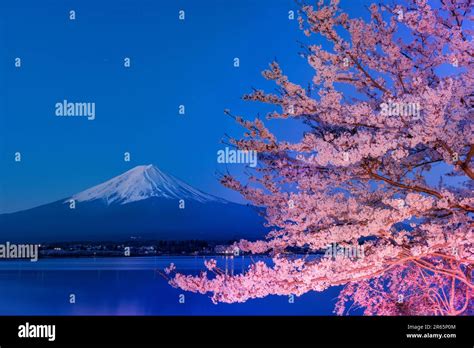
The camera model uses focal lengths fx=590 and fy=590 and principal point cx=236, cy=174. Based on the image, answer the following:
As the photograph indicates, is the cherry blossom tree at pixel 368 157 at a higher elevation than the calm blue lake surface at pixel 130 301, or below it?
higher

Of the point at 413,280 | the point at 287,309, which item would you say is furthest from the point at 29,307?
the point at 413,280

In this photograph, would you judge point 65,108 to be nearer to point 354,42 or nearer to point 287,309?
point 354,42

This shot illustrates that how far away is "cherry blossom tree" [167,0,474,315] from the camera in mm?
4586

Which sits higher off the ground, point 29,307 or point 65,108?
point 65,108

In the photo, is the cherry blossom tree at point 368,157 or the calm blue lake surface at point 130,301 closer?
the cherry blossom tree at point 368,157

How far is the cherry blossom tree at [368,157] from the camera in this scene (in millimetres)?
4586

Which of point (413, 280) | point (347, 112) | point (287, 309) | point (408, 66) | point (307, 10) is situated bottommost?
point (287, 309)

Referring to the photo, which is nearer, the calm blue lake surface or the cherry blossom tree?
the cherry blossom tree

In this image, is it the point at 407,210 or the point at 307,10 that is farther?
the point at 307,10

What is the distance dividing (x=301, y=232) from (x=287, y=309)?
15.2 meters

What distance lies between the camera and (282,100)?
511 centimetres

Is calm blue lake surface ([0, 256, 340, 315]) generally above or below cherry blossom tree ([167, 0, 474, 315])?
below

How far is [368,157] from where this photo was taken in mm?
4754

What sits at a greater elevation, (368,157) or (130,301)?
(368,157)
